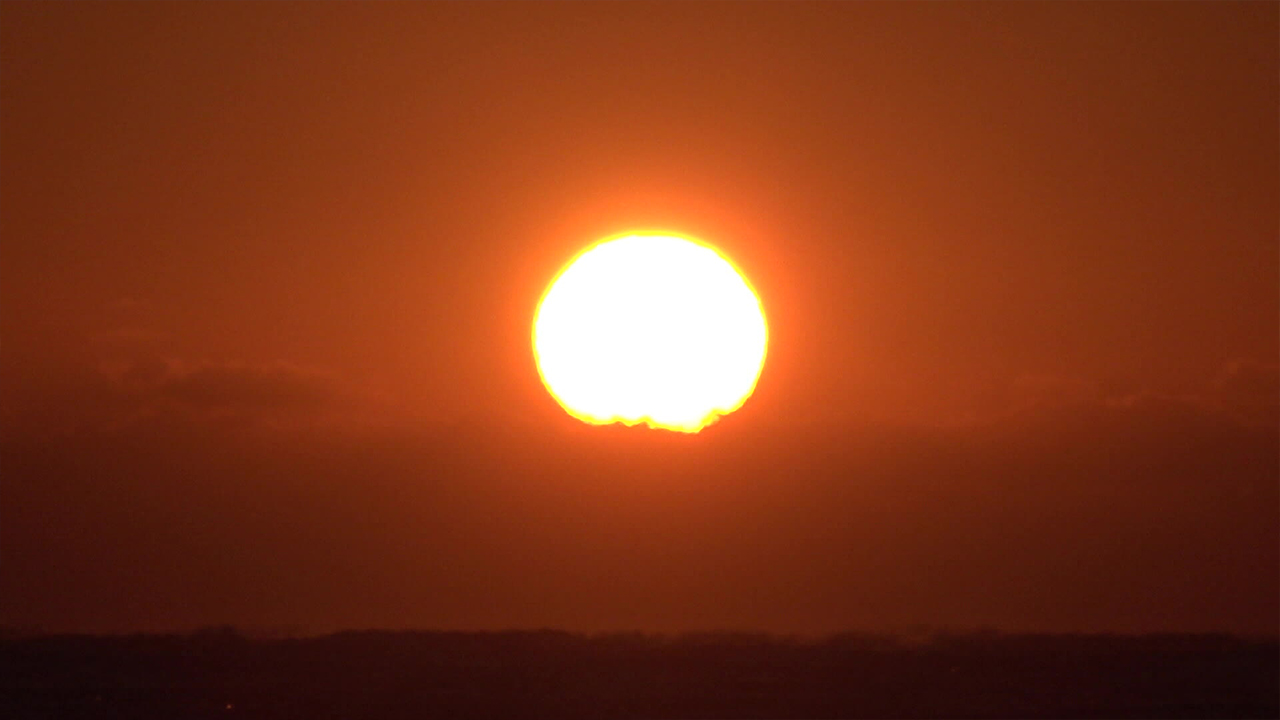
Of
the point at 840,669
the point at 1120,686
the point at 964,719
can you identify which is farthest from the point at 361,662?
the point at 1120,686

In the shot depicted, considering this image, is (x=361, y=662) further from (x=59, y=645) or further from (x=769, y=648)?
(x=769, y=648)

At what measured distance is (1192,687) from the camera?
35.5 m

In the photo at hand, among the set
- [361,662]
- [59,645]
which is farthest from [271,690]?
[59,645]

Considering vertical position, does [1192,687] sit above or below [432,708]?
above

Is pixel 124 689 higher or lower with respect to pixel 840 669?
lower

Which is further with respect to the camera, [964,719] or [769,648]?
[769,648]

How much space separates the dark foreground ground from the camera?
1352 inches

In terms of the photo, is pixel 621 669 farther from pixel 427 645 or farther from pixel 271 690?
pixel 271 690

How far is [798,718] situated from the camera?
33.8 m

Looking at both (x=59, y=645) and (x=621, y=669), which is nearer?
(x=59, y=645)

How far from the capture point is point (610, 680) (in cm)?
3600

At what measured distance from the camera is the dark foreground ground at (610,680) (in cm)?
3434

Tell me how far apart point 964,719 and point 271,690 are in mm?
13719

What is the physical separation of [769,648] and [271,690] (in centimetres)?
1013
